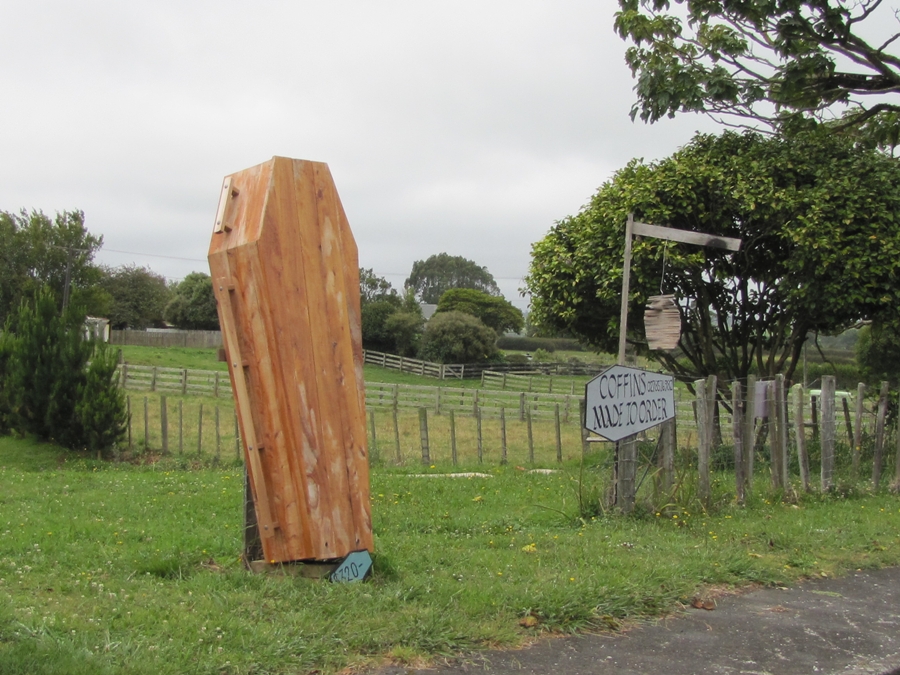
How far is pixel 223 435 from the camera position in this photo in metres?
22.2

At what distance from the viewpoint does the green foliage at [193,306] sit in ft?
201

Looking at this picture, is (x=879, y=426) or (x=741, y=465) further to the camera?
(x=879, y=426)

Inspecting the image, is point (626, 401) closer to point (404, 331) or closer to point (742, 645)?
point (742, 645)

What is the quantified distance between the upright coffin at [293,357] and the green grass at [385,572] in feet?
1.40

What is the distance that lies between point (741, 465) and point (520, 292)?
6.82 metres

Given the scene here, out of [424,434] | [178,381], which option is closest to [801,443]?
[424,434]

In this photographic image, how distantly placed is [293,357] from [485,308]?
185ft

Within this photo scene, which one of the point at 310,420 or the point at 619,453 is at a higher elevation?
the point at 310,420

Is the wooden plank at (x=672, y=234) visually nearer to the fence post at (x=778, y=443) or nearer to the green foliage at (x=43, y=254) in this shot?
the fence post at (x=778, y=443)

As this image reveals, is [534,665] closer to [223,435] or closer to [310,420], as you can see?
[310,420]

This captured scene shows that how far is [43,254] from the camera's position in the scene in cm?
4744

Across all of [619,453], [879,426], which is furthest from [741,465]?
[879,426]

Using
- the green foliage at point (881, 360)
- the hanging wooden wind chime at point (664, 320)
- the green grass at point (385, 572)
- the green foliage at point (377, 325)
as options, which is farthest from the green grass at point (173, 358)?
the green grass at point (385, 572)

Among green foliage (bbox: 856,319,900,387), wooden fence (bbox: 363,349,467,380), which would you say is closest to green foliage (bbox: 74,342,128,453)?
green foliage (bbox: 856,319,900,387)
